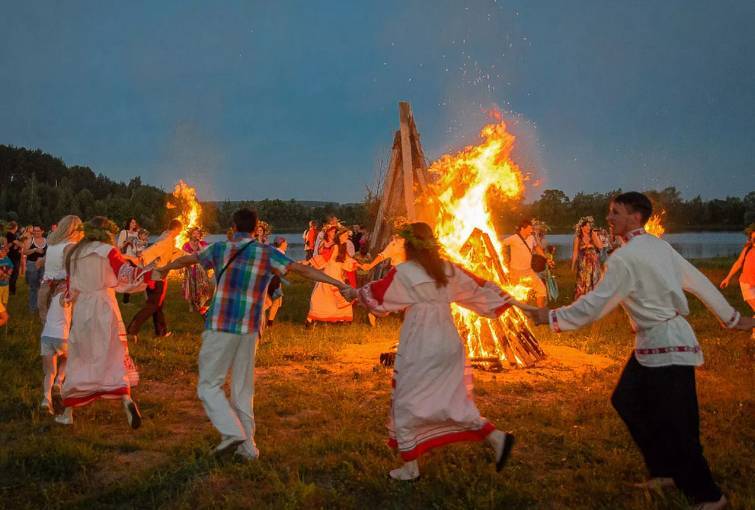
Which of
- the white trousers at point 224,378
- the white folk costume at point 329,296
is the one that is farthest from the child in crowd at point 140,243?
the white trousers at point 224,378

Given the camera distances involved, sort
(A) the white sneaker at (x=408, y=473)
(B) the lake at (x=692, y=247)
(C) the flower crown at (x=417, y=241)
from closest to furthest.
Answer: (A) the white sneaker at (x=408, y=473)
(C) the flower crown at (x=417, y=241)
(B) the lake at (x=692, y=247)

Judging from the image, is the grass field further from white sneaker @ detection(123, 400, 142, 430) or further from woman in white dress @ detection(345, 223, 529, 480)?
woman in white dress @ detection(345, 223, 529, 480)

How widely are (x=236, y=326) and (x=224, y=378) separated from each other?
0.44 m

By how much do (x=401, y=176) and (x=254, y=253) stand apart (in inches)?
299

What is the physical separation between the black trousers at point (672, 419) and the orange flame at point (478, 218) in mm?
4657

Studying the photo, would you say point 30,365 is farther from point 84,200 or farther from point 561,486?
point 84,200

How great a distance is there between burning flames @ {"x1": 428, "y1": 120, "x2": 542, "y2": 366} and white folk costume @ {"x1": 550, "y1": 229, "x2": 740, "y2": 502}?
4.67 metres

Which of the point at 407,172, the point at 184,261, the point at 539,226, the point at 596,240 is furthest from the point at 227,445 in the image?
the point at 539,226

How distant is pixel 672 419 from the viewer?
4258 millimetres

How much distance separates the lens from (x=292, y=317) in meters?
A: 14.5

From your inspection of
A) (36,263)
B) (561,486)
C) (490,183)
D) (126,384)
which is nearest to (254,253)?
(126,384)

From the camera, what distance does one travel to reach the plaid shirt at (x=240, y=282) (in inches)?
209

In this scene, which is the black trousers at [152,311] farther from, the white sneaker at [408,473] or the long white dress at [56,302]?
the white sneaker at [408,473]

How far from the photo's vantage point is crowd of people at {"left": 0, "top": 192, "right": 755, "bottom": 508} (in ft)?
14.3
